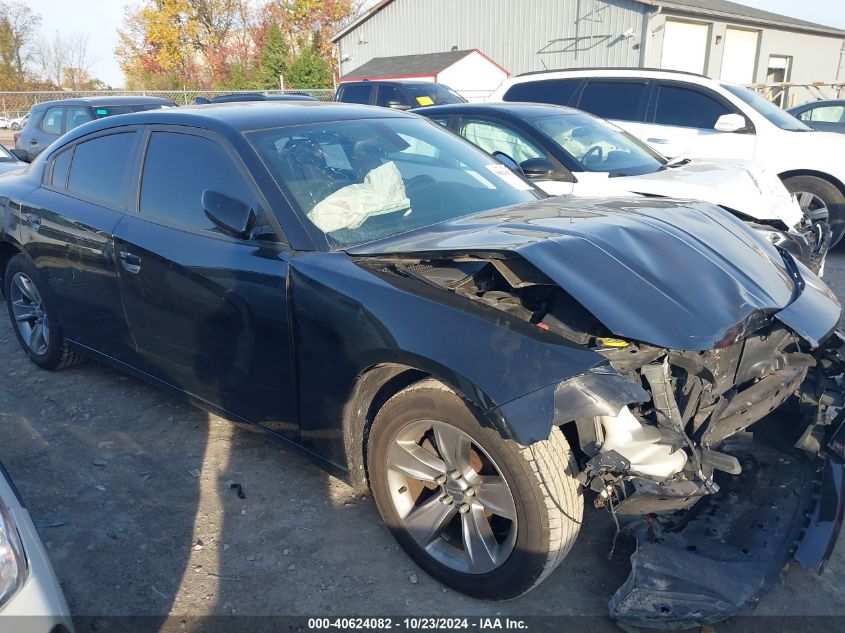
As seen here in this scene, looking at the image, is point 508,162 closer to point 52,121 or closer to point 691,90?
point 691,90

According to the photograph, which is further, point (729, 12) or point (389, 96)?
point (729, 12)

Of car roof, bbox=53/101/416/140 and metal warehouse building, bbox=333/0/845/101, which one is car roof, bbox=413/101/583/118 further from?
metal warehouse building, bbox=333/0/845/101

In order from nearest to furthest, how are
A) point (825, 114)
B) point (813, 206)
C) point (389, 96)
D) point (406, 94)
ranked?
point (813, 206)
point (825, 114)
point (406, 94)
point (389, 96)

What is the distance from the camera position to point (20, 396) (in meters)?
4.37

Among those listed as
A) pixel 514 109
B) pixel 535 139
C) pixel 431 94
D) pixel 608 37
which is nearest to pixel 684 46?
pixel 608 37

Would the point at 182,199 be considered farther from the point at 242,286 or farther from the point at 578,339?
the point at 578,339

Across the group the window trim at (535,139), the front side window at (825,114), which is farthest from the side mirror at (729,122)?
the front side window at (825,114)

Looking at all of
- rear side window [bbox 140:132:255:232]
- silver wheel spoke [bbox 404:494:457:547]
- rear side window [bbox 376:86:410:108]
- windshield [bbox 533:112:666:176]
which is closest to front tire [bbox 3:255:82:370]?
rear side window [bbox 140:132:255:232]

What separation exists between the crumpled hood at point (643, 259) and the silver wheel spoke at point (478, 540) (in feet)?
2.89

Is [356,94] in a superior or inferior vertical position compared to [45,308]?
superior

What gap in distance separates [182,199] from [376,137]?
1009mm

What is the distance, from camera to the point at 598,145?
6277mm

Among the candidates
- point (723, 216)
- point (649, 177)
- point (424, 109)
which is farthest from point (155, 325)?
point (424, 109)

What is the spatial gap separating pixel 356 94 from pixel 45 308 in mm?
11001
